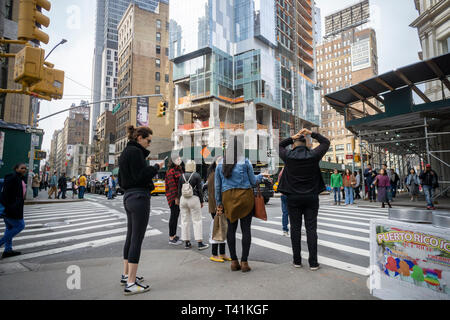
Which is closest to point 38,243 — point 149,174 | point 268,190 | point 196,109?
point 149,174

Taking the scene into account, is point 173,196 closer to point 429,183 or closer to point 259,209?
point 259,209

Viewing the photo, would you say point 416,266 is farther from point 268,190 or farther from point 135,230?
point 268,190

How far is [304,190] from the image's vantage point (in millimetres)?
3977

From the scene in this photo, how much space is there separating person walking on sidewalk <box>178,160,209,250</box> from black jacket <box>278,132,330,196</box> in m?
2.04

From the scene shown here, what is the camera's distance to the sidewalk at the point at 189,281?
9.96 feet

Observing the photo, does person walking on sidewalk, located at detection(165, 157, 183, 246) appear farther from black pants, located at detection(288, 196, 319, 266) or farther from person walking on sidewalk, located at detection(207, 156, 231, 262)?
black pants, located at detection(288, 196, 319, 266)

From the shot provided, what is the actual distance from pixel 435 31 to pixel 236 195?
24.1 meters

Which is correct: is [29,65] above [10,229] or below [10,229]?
above

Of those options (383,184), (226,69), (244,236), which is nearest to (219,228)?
(244,236)

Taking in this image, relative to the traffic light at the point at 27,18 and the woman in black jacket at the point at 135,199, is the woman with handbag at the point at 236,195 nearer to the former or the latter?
the woman in black jacket at the point at 135,199

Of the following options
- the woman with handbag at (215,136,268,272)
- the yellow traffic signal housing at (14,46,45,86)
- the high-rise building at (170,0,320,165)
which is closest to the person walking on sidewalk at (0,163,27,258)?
the yellow traffic signal housing at (14,46,45,86)

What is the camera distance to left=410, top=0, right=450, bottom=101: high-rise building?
18.6 meters

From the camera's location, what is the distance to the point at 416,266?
2.62m

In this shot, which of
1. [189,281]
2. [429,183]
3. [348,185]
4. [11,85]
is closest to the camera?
[189,281]
